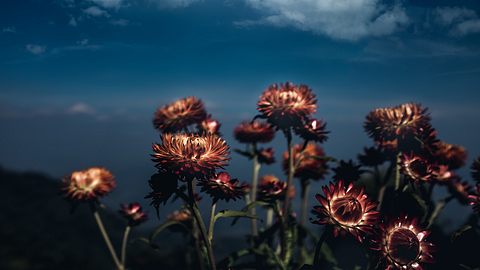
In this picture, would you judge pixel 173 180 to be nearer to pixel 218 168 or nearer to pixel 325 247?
pixel 218 168

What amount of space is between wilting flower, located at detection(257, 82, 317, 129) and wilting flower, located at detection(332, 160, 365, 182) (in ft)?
1.00

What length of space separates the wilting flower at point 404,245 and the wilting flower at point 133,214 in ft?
4.48

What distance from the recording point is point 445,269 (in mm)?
1835

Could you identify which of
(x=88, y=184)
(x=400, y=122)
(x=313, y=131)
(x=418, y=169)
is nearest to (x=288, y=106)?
(x=313, y=131)

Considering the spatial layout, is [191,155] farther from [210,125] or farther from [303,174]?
[303,174]

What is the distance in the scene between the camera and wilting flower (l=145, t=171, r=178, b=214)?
135cm

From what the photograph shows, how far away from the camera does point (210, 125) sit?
2.35 metres

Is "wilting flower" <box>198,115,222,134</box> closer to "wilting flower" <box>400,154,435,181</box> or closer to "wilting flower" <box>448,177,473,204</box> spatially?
"wilting flower" <box>400,154,435,181</box>

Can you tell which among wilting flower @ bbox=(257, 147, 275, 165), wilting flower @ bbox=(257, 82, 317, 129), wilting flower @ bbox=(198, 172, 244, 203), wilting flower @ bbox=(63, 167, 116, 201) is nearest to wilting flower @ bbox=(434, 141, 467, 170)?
wilting flower @ bbox=(257, 82, 317, 129)

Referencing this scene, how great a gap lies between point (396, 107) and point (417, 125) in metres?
0.15

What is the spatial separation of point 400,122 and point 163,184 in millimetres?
1240

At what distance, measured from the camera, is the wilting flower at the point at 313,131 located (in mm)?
2061

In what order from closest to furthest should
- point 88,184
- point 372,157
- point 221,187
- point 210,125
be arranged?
point 221,187 → point 372,157 → point 88,184 → point 210,125

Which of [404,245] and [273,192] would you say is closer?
[404,245]
